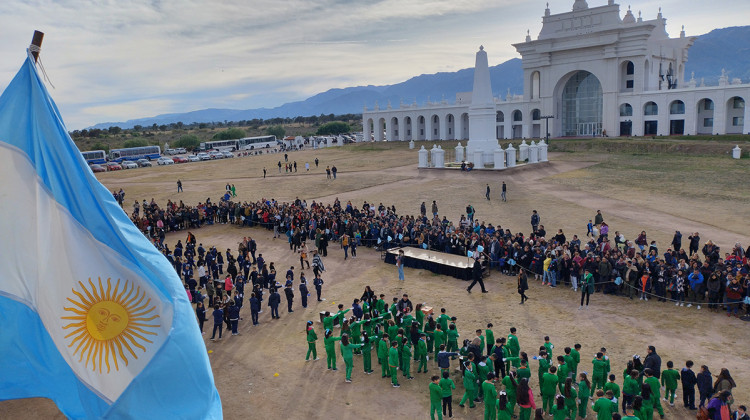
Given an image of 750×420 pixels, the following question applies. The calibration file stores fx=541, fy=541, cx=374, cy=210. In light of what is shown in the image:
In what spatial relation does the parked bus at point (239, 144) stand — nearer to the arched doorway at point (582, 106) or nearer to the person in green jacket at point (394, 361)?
the arched doorway at point (582, 106)

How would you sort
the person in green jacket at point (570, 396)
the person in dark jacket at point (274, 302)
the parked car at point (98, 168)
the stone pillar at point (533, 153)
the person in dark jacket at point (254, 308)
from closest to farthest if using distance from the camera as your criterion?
1. the person in green jacket at point (570, 396)
2. the person in dark jacket at point (254, 308)
3. the person in dark jacket at point (274, 302)
4. the stone pillar at point (533, 153)
5. the parked car at point (98, 168)

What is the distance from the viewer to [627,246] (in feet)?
62.3

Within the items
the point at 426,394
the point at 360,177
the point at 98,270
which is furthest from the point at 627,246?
the point at 360,177

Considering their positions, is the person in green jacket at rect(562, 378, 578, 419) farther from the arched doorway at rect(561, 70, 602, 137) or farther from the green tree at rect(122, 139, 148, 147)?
the green tree at rect(122, 139, 148, 147)

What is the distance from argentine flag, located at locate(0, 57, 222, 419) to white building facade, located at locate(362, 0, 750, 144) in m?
58.4

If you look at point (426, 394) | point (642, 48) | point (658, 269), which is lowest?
point (426, 394)

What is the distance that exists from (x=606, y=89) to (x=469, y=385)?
61.0 meters

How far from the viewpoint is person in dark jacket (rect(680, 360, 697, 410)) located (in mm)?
10711

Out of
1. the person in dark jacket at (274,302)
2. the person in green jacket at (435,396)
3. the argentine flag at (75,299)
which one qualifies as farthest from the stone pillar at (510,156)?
the argentine flag at (75,299)

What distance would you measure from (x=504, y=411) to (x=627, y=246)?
11450 mm

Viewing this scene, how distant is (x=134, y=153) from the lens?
8450cm

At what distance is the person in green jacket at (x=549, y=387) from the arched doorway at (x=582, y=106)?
61426 mm

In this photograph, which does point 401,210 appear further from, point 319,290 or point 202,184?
point 202,184

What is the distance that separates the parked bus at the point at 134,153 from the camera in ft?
272
